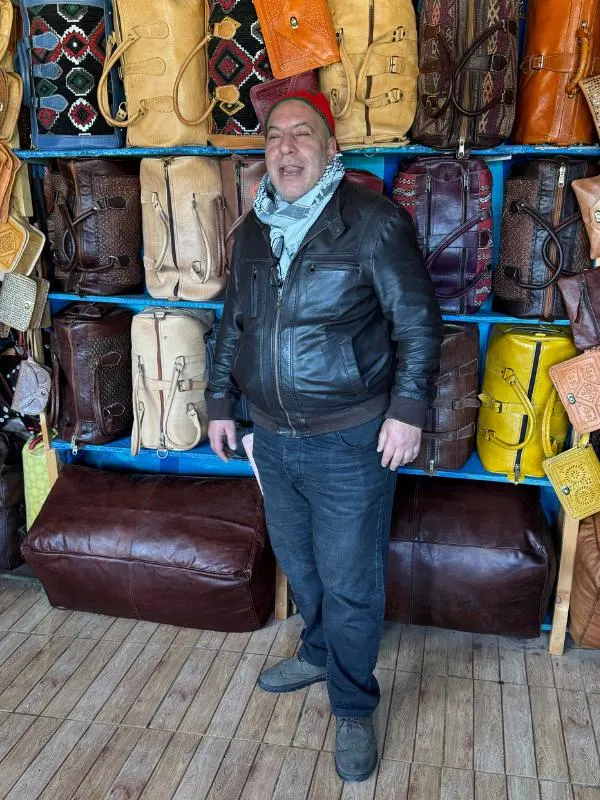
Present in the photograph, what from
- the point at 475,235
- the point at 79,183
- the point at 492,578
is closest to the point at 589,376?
the point at 475,235

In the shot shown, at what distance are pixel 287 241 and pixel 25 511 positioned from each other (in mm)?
1866

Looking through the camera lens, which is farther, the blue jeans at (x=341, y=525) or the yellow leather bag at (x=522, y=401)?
the yellow leather bag at (x=522, y=401)

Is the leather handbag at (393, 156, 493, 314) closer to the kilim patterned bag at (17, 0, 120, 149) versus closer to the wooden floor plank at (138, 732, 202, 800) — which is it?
the kilim patterned bag at (17, 0, 120, 149)

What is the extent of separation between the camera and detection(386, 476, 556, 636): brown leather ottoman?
2.52 m

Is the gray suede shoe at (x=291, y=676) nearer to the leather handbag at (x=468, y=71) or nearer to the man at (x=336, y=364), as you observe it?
the man at (x=336, y=364)

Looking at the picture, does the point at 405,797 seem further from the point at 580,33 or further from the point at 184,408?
the point at 580,33

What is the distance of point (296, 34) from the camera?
2301 mm

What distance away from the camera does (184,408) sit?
277 cm

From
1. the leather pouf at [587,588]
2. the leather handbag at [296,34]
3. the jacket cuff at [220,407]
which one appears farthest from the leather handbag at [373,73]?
the leather pouf at [587,588]

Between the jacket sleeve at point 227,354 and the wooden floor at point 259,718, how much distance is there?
0.91 m

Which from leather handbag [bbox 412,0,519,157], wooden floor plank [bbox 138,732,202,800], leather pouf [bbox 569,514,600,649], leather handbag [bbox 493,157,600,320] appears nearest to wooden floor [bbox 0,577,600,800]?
wooden floor plank [bbox 138,732,202,800]

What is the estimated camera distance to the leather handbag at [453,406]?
8.09 ft

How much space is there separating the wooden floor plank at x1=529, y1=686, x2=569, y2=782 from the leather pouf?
0.23 metres

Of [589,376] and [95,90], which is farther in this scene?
[95,90]
